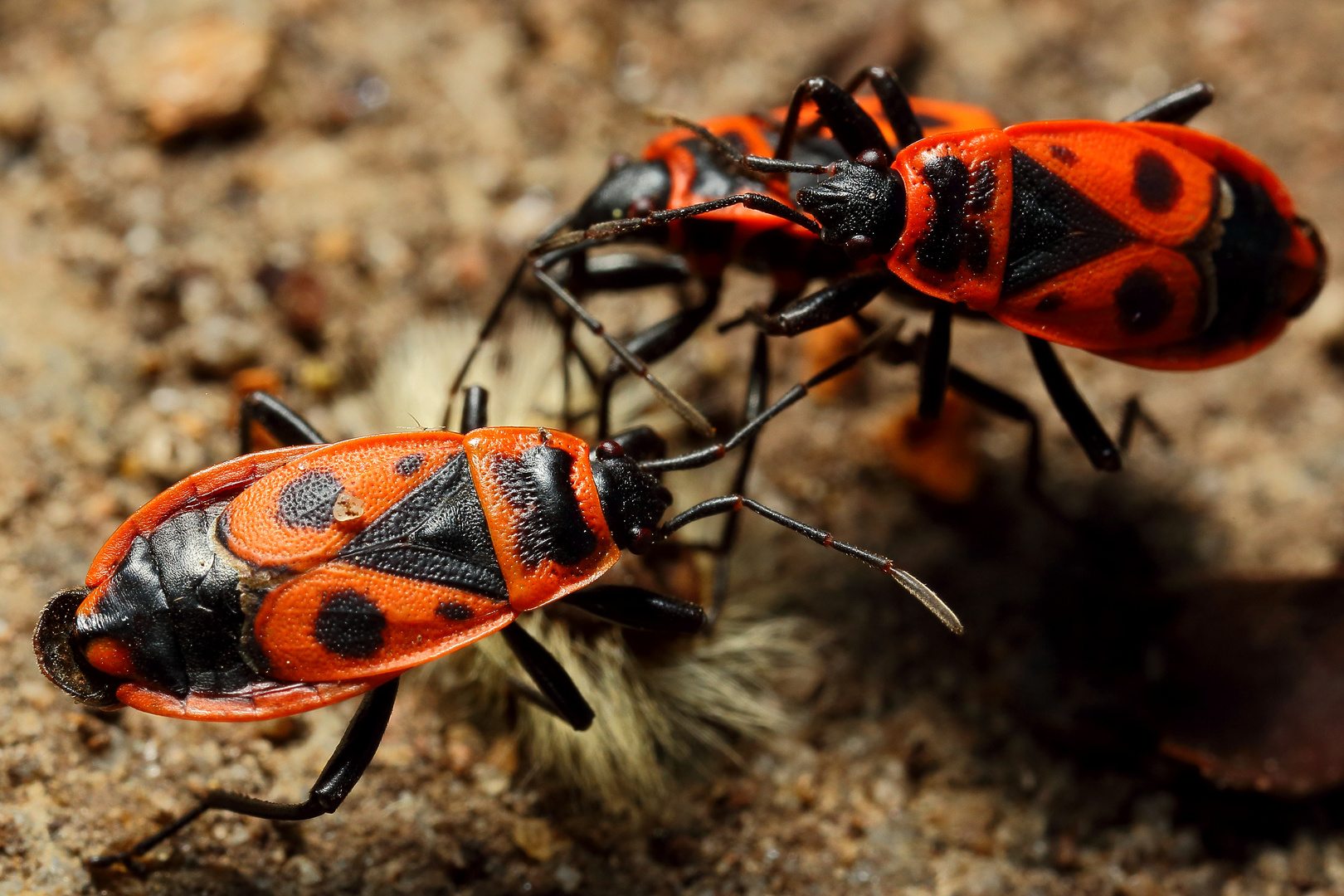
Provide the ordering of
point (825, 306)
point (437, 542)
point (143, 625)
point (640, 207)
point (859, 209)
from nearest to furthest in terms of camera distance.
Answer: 1. point (143, 625)
2. point (437, 542)
3. point (859, 209)
4. point (825, 306)
5. point (640, 207)

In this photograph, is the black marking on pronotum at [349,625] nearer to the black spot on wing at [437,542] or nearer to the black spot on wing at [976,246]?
the black spot on wing at [437,542]

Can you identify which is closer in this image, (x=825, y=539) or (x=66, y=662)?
(x=66, y=662)

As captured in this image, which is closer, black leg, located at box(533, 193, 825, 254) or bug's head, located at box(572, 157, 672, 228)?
black leg, located at box(533, 193, 825, 254)

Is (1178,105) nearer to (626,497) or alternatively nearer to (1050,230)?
(1050,230)

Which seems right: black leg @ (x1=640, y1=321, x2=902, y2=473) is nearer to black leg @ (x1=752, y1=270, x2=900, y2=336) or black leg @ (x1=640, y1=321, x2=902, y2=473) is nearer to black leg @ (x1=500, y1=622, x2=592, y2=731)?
black leg @ (x1=752, y1=270, x2=900, y2=336)

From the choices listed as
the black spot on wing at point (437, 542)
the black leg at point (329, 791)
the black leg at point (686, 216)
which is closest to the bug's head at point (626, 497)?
the black spot on wing at point (437, 542)

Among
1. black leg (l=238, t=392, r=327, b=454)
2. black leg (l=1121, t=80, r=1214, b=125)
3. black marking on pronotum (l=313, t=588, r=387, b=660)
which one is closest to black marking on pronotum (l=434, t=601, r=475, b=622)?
black marking on pronotum (l=313, t=588, r=387, b=660)

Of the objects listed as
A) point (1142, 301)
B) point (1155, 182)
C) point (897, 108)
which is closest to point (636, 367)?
point (897, 108)
